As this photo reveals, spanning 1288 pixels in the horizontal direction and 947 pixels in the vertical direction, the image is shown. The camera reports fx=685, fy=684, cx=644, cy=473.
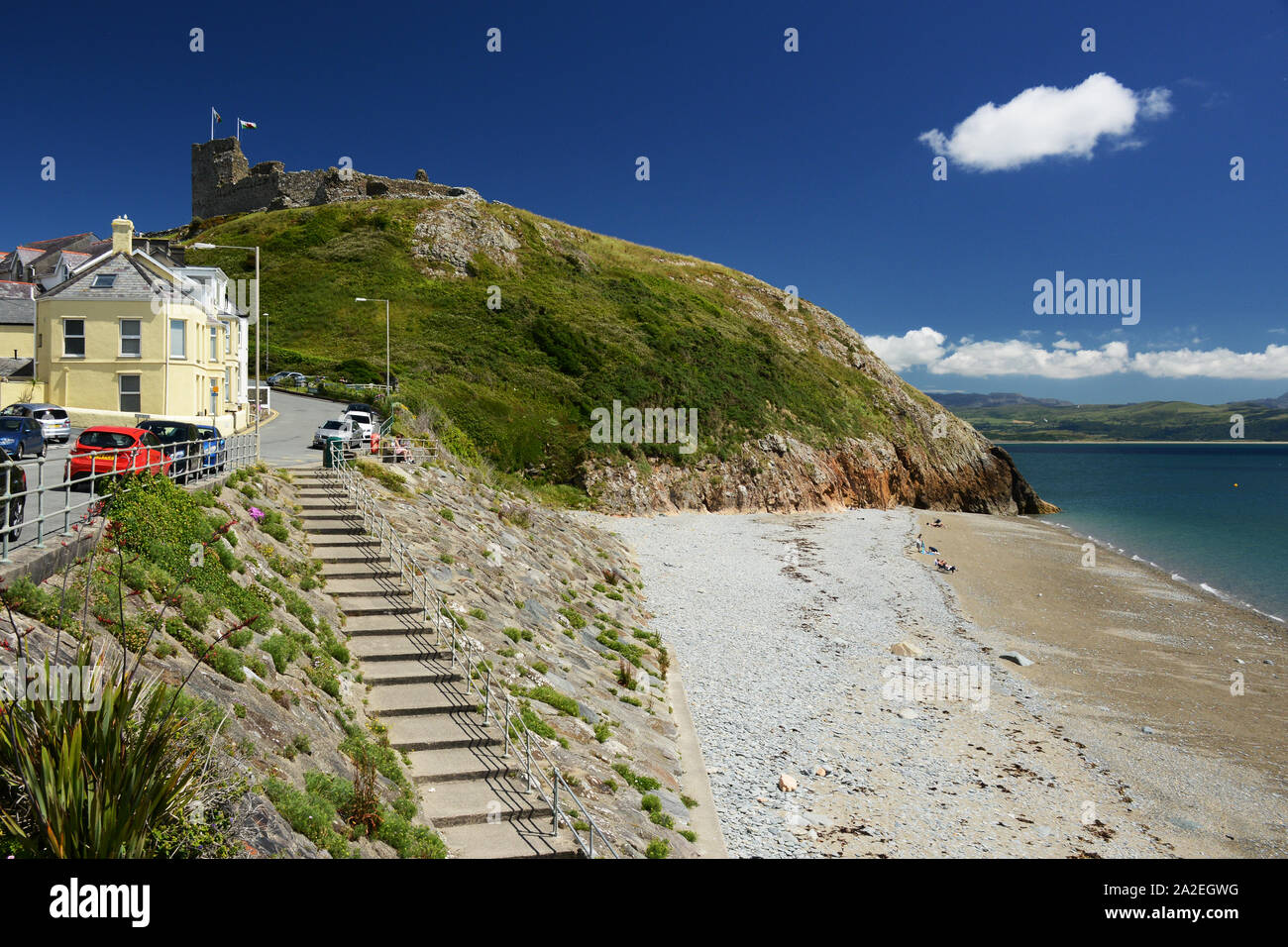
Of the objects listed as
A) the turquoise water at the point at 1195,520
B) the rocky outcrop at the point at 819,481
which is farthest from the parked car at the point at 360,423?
the turquoise water at the point at 1195,520

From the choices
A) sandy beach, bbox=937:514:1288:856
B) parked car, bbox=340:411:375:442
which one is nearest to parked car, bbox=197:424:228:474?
parked car, bbox=340:411:375:442

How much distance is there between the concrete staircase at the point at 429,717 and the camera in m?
10.0

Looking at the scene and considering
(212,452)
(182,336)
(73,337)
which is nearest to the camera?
(212,452)

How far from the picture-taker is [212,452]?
16.0 m

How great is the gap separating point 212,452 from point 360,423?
17.6 metres

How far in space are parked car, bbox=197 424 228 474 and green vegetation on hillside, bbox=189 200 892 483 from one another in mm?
16270

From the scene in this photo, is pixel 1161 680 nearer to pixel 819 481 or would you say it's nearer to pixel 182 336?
pixel 819 481

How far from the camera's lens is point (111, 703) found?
18.0ft

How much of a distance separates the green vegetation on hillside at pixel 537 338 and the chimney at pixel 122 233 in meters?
15.6

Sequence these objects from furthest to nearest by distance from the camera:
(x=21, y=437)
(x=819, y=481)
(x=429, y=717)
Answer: (x=819, y=481) < (x=21, y=437) < (x=429, y=717)

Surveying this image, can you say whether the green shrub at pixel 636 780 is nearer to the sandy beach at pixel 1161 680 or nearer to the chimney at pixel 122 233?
the sandy beach at pixel 1161 680

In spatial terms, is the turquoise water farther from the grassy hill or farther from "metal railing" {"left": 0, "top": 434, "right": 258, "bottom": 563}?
"metal railing" {"left": 0, "top": 434, "right": 258, "bottom": 563}

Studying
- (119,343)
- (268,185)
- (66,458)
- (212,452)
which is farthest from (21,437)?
(268,185)
